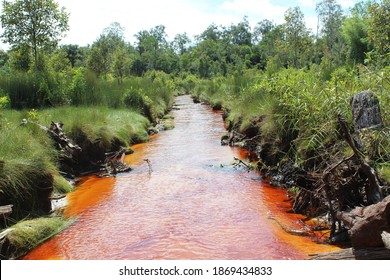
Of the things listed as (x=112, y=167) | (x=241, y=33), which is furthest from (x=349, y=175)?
(x=241, y=33)

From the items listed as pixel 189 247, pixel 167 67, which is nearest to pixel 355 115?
pixel 189 247

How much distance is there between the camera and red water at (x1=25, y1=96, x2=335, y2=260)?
4980mm

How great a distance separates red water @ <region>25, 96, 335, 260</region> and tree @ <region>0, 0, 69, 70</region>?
7.85 m

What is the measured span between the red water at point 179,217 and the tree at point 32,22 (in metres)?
7.85

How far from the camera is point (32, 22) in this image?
14.4 meters

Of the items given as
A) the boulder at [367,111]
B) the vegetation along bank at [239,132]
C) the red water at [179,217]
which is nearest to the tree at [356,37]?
the vegetation along bank at [239,132]

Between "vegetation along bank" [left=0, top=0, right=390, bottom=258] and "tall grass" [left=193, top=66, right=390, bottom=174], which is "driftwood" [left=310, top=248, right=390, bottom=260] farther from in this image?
"tall grass" [left=193, top=66, right=390, bottom=174]

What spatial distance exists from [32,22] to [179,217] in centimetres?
1162

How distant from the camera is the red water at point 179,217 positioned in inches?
196

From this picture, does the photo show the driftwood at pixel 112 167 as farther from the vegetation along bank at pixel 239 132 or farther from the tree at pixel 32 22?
the tree at pixel 32 22

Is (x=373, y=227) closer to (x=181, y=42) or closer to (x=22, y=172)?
(x=22, y=172)

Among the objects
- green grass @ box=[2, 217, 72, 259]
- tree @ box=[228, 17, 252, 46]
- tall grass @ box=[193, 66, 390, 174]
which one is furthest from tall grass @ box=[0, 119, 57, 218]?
tree @ box=[228, 17, 252, 46]

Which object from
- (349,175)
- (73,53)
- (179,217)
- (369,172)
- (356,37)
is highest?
(73,53)
